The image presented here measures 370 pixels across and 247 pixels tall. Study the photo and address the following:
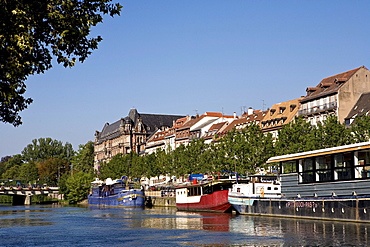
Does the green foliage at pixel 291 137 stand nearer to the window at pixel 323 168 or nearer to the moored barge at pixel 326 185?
the moored barge at pixel 326 185

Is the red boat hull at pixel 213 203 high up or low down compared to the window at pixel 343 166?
down

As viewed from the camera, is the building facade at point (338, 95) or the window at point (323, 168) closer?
the window at point (323, 168)

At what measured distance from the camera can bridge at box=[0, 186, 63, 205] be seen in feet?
531

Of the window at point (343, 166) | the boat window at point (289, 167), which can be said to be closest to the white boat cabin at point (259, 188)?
the boat window at point (289, 167)

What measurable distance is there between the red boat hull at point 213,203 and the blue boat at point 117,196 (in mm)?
29693

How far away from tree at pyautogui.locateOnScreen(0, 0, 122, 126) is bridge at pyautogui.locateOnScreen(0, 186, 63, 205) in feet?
474

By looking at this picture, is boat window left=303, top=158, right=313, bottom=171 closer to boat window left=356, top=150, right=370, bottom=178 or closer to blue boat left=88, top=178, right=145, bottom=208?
boat window left=356, top=150, right=370, bottom=178

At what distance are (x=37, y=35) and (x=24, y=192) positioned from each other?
152611mm

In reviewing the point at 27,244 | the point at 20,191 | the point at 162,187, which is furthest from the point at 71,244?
the point at 20,191

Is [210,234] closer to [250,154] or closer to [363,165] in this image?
[363,165]

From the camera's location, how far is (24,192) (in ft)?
541

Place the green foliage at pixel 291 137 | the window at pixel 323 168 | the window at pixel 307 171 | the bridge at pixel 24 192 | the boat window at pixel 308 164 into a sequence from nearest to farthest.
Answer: the window at pixel 323 168 < the window at pixel 307 171 < the boat window at pixel 308 164 < the green foliage at pixel 291 137 < the bridge at pixel 24 192

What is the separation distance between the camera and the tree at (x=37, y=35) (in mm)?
17703

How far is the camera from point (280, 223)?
52.4m
